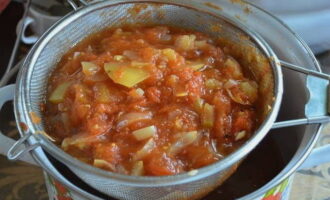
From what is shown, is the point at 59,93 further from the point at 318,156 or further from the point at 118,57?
the point at 318,156

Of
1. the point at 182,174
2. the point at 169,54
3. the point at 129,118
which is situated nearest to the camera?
the point at 182,174

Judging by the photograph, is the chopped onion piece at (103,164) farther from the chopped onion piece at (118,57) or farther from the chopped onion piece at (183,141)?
the chopped onion piece at (118,57)

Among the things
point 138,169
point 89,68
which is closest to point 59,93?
point 89,68

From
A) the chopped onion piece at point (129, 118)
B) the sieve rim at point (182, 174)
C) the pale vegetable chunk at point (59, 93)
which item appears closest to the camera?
the sieve rim at point (182, 174)

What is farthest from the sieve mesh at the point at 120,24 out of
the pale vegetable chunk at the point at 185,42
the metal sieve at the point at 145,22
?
the pale vegetable chunk at the point at 185,42

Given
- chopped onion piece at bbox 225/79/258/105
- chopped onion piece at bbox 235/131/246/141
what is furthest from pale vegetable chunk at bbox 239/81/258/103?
chopped onion piece at bbox 235/131/246/141

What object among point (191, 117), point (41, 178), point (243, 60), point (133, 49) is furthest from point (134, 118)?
point (41, 178)
